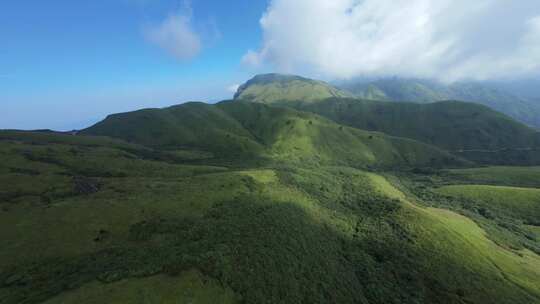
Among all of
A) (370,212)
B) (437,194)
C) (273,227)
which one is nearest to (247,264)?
(273,227)

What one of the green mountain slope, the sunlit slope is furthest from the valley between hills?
the sunlit slope

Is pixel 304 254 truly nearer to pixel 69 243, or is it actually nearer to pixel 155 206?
pixel 155 206

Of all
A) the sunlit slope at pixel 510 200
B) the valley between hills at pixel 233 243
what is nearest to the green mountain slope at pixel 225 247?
the valley between hills at pixel 233 243

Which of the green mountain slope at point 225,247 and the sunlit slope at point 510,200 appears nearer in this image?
the green mountain slope at point 225,247

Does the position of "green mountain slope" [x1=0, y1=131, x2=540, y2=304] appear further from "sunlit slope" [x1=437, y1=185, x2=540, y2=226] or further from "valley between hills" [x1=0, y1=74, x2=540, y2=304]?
"sunlit slope" [x1=437, y1=185, x2=540, y2=226]

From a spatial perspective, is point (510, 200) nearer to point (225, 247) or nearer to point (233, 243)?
point (233, 243)

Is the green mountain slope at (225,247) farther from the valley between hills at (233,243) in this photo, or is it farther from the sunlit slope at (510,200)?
the sunlit slope at (510,200)

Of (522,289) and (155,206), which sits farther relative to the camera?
(155,206)

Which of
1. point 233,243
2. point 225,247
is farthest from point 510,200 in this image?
point 225,247

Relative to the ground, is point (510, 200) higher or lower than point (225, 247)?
lower
